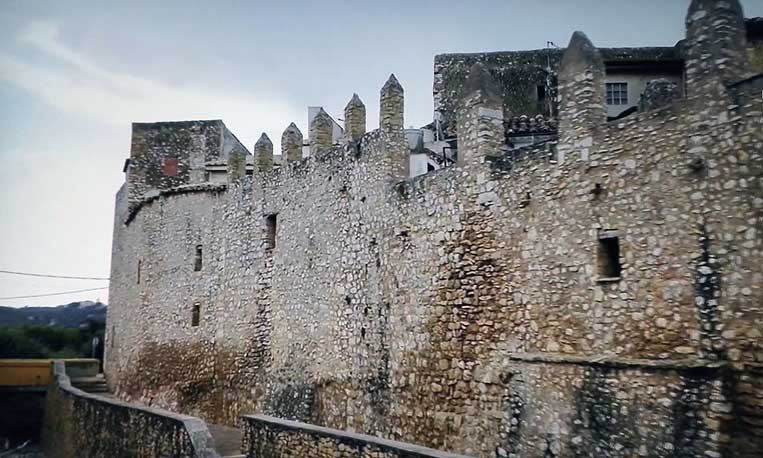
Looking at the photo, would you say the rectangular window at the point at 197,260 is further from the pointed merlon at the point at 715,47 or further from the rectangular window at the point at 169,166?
the pointed merlon at the point at 715,47

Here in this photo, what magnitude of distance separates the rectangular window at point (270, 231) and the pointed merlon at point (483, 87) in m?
6.61

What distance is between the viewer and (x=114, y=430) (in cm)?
1414

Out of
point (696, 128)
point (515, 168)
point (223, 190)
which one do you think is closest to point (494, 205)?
point (515, 168)

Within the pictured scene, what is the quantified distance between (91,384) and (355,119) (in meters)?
14.6

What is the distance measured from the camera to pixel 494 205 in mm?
9273

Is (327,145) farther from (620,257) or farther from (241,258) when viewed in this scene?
(620,257)

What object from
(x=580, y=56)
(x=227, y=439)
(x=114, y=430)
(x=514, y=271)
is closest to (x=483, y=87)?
(x=580, y=56)

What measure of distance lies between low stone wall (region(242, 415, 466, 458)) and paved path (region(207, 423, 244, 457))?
87cm

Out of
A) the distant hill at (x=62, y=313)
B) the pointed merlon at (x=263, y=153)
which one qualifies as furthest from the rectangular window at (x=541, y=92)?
the distant hill at (x=62, y=313)

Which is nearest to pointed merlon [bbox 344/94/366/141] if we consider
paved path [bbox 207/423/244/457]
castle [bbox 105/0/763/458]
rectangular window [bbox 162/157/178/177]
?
castle [bbox 105/0/763/458]

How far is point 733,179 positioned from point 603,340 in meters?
2.17

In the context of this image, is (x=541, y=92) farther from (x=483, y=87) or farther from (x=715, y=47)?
(x=715, y=47)

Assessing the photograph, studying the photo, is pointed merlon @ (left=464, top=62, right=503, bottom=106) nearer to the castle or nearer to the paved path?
the castle

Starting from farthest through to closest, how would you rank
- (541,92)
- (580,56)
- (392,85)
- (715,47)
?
1. (541,92)
2. (392,85)
3. (580,56)
4. (715,47)
